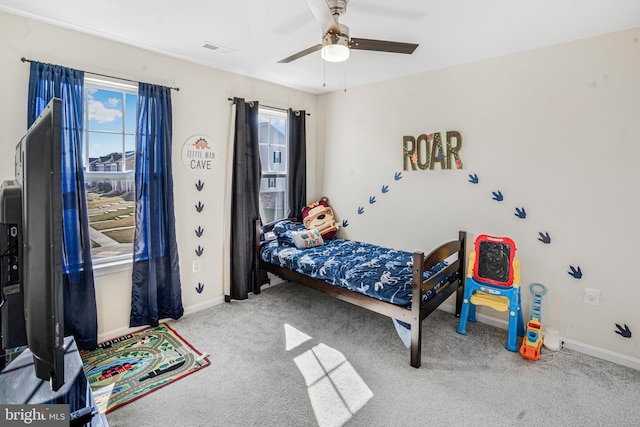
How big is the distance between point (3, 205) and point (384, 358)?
241cm

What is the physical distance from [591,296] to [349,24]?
279cm

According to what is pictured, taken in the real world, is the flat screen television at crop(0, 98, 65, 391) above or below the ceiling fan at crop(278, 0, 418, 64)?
below

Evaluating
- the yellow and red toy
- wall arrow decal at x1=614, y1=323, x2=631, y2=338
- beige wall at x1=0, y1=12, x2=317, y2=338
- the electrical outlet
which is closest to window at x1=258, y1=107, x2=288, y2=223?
beige wall at x1=0, y1=12, x2=317, y2=338

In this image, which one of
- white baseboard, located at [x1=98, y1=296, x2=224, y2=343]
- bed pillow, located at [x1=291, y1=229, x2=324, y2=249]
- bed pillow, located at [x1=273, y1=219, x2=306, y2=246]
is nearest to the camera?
white baseboard, located at [x1=98, y1=296, x2=224, y2=343]

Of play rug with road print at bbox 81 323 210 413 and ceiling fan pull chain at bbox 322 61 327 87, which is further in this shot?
ceiling fan pull chain at bbox 322 61 327 87

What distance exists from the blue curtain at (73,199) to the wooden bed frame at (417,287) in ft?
5.29

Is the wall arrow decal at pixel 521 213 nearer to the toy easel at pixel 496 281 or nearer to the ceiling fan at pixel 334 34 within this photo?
the toy easel at pixel 496 281

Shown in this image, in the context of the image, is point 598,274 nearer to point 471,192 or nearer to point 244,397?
point 471,192

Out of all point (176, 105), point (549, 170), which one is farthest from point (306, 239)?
point (549, 170)

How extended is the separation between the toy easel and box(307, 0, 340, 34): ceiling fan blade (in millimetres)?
2116

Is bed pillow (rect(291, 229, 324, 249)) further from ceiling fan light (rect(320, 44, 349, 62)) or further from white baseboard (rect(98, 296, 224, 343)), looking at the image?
ceiling fan light (rect(320, 44, 349, 62))

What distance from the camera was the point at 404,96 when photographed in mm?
3529

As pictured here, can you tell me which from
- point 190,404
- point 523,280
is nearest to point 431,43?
point 523,280

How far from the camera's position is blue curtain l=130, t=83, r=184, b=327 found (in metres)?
2.79
